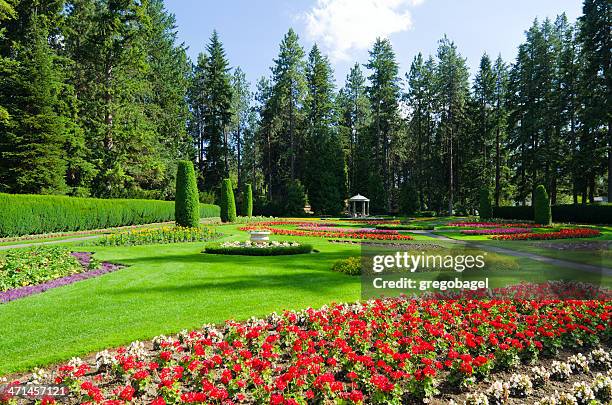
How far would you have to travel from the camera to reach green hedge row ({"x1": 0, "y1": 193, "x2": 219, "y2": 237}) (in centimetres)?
1545

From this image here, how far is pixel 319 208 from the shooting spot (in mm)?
42094

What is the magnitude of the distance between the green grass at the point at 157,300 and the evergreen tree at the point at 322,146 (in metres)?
31.6

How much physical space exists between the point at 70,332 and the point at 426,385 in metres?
4.28

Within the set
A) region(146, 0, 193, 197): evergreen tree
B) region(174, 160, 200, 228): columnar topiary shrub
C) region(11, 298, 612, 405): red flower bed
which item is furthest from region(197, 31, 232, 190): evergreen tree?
region(11, 298, 612, 405): red flower bed

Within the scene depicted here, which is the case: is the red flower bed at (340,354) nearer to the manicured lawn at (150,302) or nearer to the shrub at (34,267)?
the manicured lawn at (150,302)

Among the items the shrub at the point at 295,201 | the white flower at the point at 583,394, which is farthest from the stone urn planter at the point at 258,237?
the shrub at the point at 295,201

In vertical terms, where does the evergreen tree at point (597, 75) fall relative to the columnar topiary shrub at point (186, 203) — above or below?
above

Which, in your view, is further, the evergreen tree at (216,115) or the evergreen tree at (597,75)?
the evergreen tree at (216,115)

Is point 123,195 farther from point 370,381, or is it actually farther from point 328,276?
point 370,381

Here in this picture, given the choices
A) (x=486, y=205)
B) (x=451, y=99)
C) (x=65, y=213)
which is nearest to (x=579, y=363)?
(x=65, y=213)

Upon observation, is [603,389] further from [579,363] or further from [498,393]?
[498,393]

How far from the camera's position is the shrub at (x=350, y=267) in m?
8.30

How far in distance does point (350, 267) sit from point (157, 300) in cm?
414

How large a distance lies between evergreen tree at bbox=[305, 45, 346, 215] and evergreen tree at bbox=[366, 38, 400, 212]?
14.4ft
